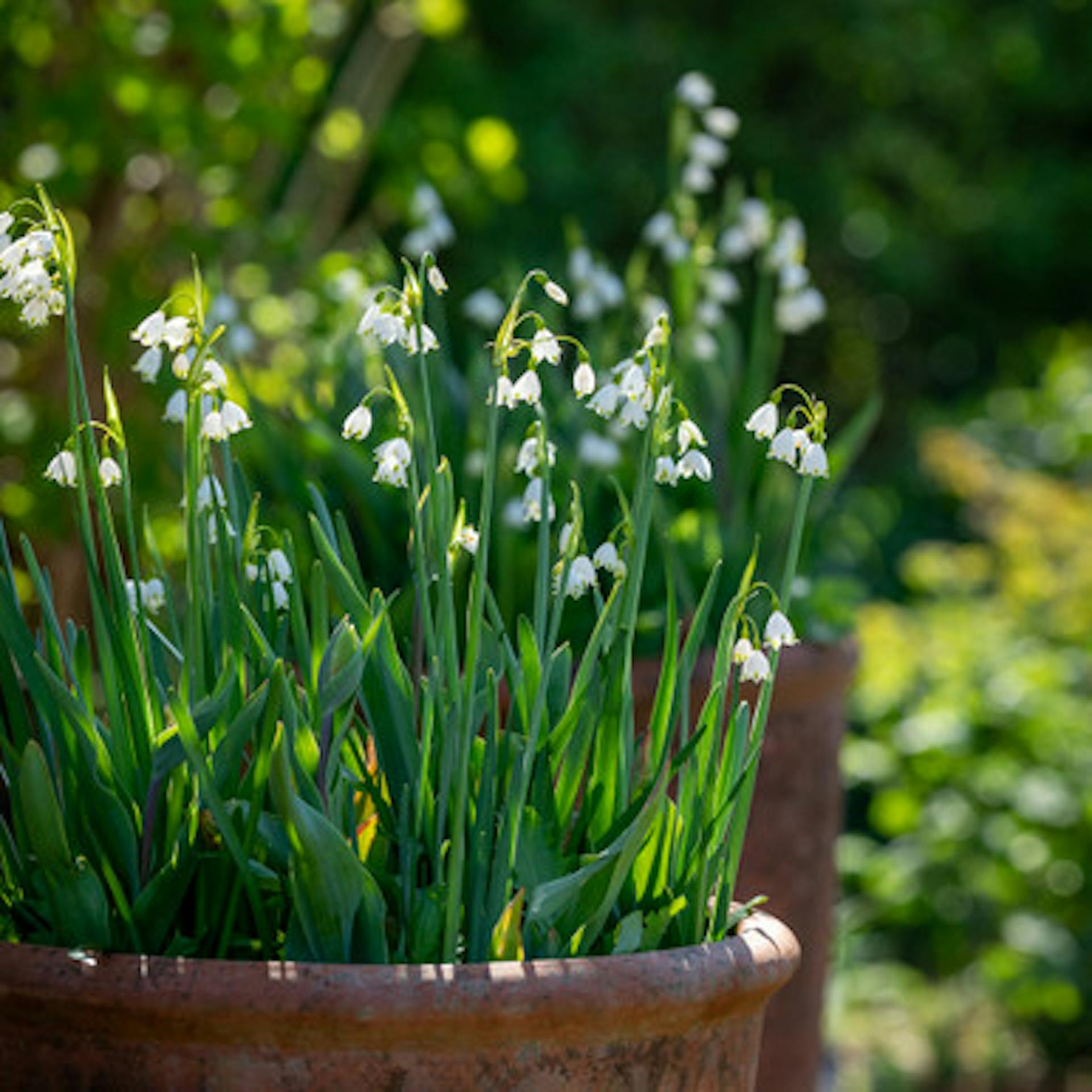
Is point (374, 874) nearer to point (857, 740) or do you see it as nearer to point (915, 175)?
point (857, 740)

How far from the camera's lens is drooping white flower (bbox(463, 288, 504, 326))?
2.98 m

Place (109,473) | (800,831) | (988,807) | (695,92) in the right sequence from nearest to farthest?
(109,473) < (800,831) < (695,92) < (988,807)

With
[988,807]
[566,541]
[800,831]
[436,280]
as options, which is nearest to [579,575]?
[566,541]

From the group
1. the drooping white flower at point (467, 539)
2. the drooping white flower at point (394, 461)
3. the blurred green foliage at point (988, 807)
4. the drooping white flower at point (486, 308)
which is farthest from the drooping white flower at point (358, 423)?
the blurred green foliage at point (988, 807)

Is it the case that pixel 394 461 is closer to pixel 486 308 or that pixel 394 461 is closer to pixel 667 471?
pixel 667 471

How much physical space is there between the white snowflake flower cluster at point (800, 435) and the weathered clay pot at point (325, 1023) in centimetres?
41

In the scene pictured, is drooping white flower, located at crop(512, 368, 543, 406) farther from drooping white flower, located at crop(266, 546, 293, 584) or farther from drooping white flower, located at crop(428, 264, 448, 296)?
drooping white flower, located at crop(266, 546, 293, 584)

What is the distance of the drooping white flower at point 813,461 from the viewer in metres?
1.53

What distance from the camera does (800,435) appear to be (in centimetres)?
154

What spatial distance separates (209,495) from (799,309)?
1.63 m

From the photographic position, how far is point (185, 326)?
1555 mm

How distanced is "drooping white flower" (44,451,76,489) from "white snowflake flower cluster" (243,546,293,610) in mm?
167

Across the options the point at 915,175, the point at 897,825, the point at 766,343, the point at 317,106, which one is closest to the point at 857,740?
the point at 897,825

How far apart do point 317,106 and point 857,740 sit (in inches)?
115
